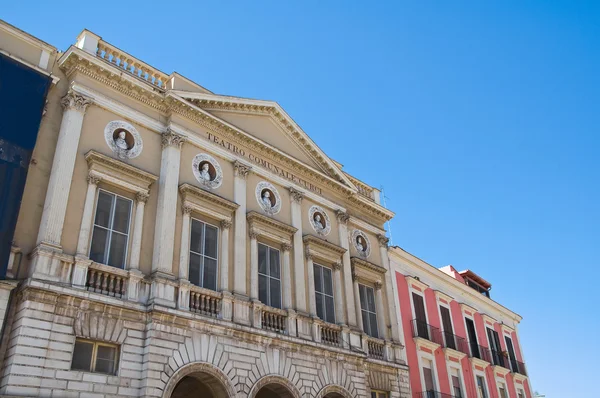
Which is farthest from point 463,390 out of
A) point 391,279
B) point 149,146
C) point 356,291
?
point 149,146

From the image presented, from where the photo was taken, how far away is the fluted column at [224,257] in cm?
1573

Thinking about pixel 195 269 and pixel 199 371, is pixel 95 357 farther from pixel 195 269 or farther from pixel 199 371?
pixel 195 269

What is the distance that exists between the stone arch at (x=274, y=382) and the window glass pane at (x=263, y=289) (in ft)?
7.61

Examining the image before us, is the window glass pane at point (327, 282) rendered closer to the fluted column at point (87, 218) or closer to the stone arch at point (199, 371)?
the stone arch at point (199, 371)

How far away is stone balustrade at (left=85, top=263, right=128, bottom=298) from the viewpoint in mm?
13109

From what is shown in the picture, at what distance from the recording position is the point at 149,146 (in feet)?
52.3

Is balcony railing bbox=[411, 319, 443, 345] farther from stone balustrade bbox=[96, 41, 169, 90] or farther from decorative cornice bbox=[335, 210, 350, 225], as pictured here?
stone balustrade bbox=[96, 41, 169, 90]

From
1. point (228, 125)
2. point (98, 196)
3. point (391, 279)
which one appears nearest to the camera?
point (98, 196)

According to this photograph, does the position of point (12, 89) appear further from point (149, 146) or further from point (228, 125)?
point (228, 125)

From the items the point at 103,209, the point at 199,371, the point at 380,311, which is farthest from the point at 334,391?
the point at 103,209

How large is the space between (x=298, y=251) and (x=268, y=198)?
6.60 ft

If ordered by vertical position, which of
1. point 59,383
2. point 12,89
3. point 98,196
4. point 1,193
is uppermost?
point 12,89

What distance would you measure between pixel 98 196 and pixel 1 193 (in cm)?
256

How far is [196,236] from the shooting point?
1602 cm
